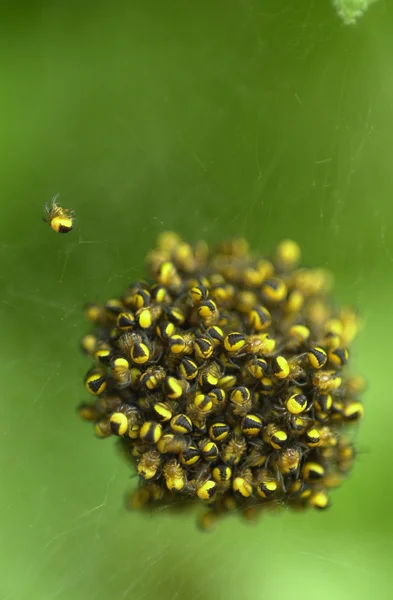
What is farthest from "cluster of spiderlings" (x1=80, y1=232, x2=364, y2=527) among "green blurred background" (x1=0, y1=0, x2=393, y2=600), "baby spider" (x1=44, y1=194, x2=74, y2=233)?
"baby spider" (x1=44, y1=194, x2=74, y2=233)

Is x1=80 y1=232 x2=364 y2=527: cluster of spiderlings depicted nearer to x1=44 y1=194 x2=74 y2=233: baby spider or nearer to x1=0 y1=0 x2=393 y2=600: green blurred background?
x1=0 y1=0 x2=393 y2=600: green blurred background

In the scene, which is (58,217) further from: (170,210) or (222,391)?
(222,391)

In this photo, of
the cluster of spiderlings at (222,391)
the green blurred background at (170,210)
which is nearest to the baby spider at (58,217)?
the green blurred background at (170,210)

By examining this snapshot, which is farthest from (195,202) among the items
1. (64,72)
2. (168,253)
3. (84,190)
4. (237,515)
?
(237,515)

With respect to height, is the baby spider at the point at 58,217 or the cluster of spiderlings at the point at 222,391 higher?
the baby spider at the point at 58,217

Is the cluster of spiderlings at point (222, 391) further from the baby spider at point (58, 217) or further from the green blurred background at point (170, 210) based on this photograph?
the baby spider at point (58, 217)
